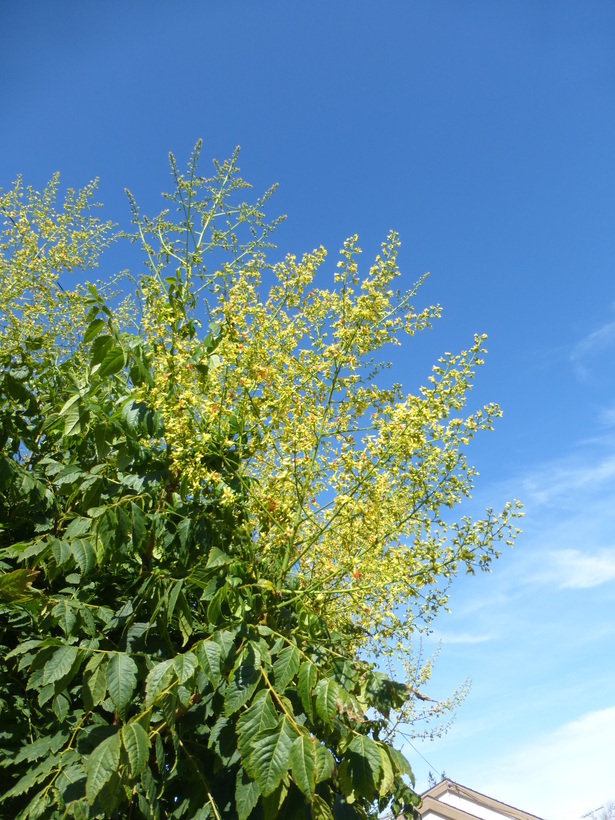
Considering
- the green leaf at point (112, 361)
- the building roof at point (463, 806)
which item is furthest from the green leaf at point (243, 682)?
the building roof at point (463, 806)

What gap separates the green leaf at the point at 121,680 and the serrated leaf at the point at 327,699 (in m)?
0.60

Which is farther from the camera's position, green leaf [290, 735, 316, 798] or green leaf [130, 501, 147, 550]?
green leaf [130, 501, 147, 550]

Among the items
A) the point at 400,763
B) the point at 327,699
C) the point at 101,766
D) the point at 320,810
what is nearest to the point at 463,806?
the point at 400,763

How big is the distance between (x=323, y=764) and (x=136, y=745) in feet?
1.89

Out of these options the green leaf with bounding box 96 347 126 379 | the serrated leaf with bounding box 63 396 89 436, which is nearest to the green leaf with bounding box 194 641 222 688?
the serrated leaf with bounding box 63 396 89 436

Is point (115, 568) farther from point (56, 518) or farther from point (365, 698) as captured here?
point (365, 698)

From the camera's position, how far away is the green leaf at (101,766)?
6.10ft

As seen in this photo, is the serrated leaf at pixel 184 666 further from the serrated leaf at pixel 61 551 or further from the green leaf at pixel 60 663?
the serrated leaf at pixel 61 551

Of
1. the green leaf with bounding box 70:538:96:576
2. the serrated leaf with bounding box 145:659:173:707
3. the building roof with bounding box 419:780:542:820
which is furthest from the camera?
the building roof with bounding box 419:780:542:820

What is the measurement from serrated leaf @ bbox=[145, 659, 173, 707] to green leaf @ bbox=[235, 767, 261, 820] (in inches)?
14.8

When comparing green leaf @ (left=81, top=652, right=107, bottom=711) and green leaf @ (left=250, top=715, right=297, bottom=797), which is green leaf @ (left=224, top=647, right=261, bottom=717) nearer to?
green leaf @ (left=250, top=715, right=297, bottom=797)

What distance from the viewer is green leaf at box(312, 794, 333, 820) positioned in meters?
1.99

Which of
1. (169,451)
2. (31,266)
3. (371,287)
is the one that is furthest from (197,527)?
(31,266)

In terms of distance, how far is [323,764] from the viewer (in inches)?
79.6
